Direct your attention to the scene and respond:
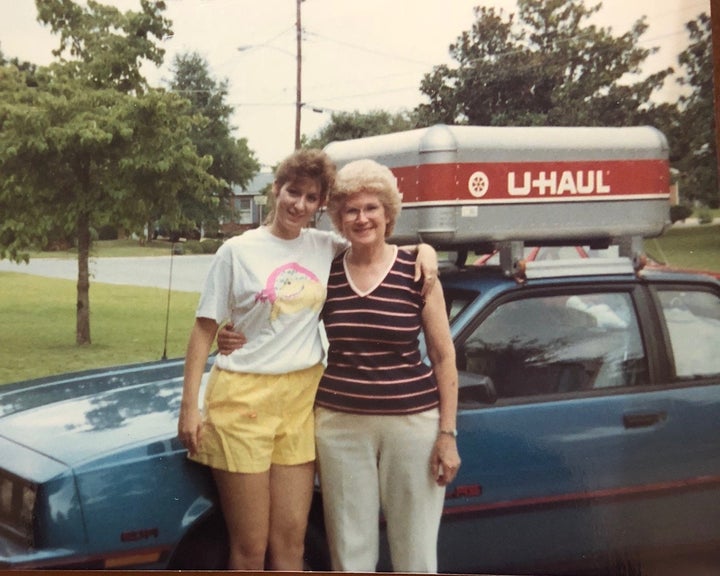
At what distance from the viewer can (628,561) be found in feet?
9.18

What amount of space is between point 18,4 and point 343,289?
1.79m

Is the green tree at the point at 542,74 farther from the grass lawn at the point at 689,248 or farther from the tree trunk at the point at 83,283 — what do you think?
the tree trunk at the point at 83,283

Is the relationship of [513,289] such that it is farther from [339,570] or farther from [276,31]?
[276,31]

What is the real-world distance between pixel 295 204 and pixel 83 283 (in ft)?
3.70

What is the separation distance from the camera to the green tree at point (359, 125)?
2932 millimetres

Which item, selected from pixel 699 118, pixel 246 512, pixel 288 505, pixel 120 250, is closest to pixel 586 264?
pixel 699 118

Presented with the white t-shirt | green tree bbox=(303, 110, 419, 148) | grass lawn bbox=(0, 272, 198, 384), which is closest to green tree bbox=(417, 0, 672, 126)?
green tree bbox=(303, 110, 419, 148)

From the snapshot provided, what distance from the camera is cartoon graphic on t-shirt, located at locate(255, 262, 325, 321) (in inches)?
93.2

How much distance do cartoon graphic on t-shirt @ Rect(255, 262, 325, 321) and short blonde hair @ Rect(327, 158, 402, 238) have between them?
207 millimetres

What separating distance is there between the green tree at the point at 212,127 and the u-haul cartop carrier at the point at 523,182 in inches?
16.7

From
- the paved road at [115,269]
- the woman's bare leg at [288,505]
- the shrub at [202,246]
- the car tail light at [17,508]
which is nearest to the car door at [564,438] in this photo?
the woman's bare leg at [288,505]

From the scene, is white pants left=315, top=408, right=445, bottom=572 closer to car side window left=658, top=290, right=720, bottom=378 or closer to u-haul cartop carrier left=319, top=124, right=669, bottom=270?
u-haul cartop carrier left=319, top=124, right=669, bottom=270

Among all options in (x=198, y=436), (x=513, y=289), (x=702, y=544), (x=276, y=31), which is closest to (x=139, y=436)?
(x=198, y=436)

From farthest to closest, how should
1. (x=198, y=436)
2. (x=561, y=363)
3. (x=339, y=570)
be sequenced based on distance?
(x=561, y=363) < (x=339, y=570) < (x=198, y=436)
